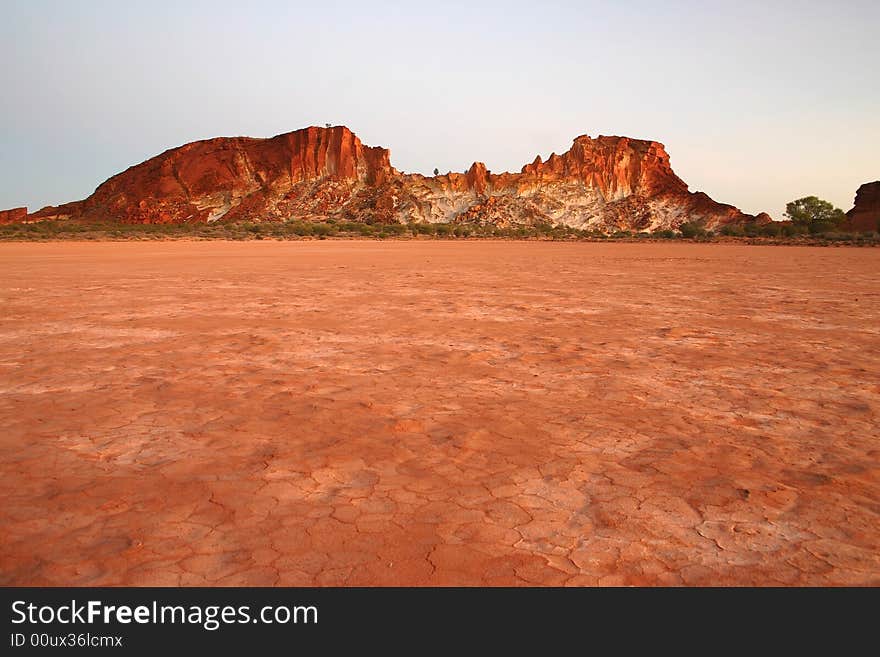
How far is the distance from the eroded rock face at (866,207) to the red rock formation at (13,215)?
117 m

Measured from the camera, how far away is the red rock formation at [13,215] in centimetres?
10456

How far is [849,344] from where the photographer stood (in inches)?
279

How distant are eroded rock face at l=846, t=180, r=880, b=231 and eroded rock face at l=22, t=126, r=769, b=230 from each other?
10129mm

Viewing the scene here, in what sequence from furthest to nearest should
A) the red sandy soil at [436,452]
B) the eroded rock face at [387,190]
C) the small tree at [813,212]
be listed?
the eroded rock face at [387,190]
the small tree at [813,212]
the red sandy soil at [436,452]

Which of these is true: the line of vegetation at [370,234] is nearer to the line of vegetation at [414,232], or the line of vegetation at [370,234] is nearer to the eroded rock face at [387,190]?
the line of vegetation at [414,232]

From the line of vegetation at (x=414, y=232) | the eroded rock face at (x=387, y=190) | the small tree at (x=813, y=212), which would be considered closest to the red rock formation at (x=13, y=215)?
the eroded rock face at (x=387, y=190)

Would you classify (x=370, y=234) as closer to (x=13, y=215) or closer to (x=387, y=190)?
(x=387, y=190)

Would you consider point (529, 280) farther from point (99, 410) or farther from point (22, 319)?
point (99, 410)

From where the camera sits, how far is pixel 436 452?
12.2ft

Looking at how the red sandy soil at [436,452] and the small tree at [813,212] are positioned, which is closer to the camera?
the red sandy soil at [436,452]

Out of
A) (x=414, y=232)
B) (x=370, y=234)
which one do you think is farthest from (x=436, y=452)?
(x=414, y=232)

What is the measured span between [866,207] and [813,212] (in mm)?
13832
